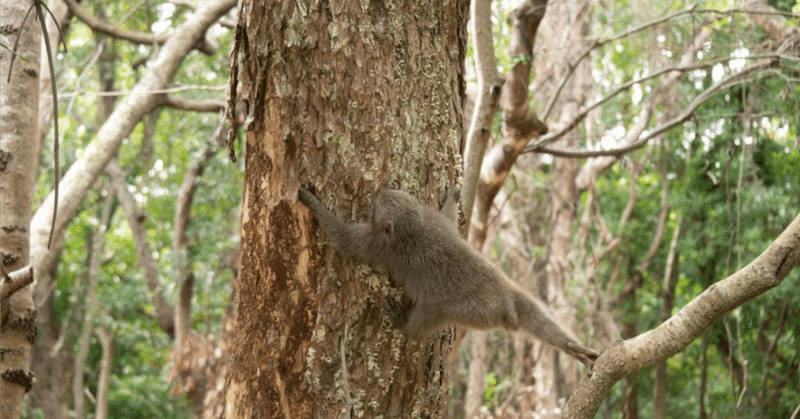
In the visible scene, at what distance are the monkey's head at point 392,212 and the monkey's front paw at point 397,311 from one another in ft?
0.74

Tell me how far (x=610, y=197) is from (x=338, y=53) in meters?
11.0

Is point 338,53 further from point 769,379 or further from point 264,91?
point 769,379

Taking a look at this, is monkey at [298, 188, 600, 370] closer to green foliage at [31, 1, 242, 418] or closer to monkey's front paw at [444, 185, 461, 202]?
monkey's front paw at [444, 185, 461, 202]

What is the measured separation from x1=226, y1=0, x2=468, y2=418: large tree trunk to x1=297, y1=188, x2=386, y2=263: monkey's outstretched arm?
4 centimetres

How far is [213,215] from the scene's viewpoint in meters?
12.1

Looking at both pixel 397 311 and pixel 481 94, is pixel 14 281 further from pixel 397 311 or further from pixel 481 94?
pixel 481 94

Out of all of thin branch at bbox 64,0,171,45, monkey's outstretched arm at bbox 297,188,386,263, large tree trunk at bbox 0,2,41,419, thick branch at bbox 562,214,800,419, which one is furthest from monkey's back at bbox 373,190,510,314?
thin branch at bbox 64,0,171,45

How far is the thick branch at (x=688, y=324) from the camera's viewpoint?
239 cm

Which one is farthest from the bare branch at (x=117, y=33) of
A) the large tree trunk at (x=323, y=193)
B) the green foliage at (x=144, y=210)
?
the large tree trunk at (x=323, y=193)

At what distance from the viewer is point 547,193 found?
40.3 feet

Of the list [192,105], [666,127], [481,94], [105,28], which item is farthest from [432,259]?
[105,28]

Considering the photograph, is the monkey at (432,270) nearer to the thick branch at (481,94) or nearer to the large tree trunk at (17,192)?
the thick branch at (481,94)

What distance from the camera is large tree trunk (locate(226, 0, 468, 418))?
8.39ft

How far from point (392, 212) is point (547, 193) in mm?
9921
